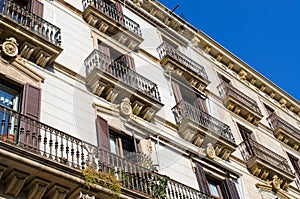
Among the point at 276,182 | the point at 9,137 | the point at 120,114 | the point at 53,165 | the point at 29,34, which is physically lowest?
the point at 53,165

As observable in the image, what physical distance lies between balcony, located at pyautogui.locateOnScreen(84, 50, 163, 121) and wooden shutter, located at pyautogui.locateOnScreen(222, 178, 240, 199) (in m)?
3.66

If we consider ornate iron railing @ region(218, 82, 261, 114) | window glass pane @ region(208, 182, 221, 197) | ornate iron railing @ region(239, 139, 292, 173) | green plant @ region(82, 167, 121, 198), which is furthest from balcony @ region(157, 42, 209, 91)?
green plant @ region(82, 167, 121, 198)

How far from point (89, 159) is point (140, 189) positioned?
156 cm

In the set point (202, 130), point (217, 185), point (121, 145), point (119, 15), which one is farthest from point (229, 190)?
point (119, 15)

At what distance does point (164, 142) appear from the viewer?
14.2m

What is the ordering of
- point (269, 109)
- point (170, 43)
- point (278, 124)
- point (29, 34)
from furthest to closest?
1. point (269, 109)
2. point (278, 124)
3. point (170, 43)
4. point (29, 34)

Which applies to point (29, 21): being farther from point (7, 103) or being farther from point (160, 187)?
point (160, 187)

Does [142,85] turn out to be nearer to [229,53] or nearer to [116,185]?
[116,185]

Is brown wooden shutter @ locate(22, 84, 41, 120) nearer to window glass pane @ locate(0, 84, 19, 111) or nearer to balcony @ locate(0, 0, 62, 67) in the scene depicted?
window glass pane @ locate(0, 84, 19, 111)

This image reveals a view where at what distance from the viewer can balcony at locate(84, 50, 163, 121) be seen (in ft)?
43.6

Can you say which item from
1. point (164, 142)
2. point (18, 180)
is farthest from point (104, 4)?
point (18, 180)

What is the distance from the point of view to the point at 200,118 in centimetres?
1644

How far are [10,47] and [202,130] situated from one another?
7346 millimetres

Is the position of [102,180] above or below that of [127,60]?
below
